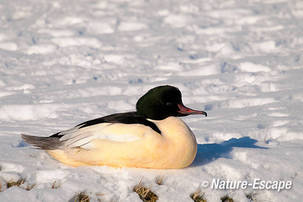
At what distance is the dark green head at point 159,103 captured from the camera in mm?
3430

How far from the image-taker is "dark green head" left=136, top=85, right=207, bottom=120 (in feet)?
11.3

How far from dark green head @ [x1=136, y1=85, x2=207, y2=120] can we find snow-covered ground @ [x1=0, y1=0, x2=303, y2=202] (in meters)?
0.43

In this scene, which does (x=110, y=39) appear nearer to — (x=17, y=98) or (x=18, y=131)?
(x=17, y=98)

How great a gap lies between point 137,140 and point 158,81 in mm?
4126

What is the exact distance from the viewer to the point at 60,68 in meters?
7.95

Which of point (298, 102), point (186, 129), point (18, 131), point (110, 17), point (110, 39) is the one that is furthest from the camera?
point (110, 17)

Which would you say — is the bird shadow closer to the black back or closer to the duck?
the duck

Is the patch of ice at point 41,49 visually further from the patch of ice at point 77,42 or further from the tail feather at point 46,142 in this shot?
the tail feather at point 46,142

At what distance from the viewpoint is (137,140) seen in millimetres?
3215

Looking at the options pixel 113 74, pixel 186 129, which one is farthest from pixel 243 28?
pixel 186 129

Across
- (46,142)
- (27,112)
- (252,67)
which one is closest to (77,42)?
(252,67)

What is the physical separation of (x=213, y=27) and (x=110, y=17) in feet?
7.92

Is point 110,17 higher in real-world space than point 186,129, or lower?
Answer: lower

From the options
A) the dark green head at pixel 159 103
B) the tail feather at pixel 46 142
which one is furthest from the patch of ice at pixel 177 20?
the tail feather at pixel 46 142
